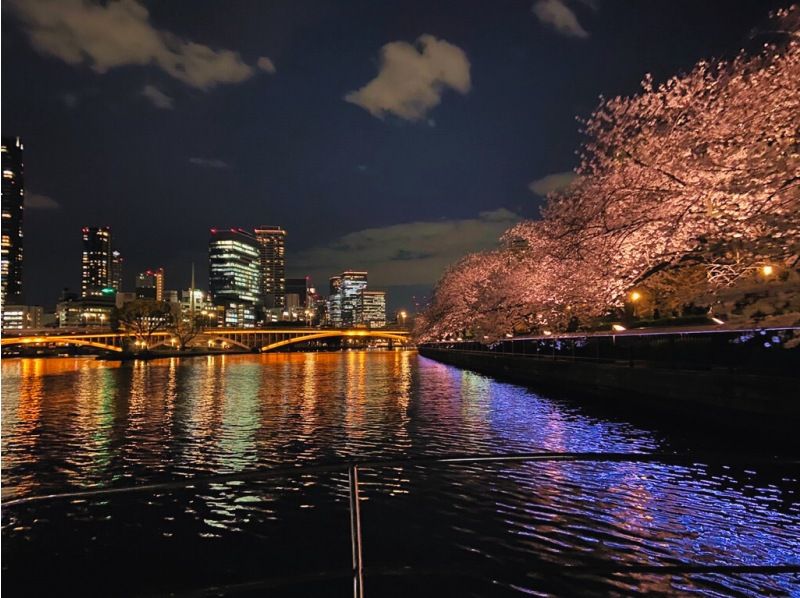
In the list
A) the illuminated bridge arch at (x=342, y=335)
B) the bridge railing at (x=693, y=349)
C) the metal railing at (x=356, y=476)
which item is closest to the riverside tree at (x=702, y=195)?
the bridge railing at (x=693, y=349)

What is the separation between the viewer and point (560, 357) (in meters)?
37.9

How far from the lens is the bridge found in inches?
4567

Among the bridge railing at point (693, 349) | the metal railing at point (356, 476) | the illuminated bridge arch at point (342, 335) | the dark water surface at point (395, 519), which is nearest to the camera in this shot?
the metal railing at point (356, 476)

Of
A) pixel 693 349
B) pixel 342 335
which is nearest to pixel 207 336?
pixel 342 335

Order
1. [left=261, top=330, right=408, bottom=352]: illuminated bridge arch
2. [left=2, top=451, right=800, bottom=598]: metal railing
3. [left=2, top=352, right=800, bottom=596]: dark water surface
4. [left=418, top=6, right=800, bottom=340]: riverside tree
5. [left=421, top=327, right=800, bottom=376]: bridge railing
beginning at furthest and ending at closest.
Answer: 1. [left=261, top=330, right=408, bottom=352]: illuminated bridge arch
2. [left=421, top=327, right=800, bottom=376]: bridge railing
3. [left=418, top=6, right=800, bottom=340]: riverside tree
4. [left=2, top=352, right=800, bottom=596]: dark water surface
5. [left=2, top=451, right=800, bottom=598]: metal railing

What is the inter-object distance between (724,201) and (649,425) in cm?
988

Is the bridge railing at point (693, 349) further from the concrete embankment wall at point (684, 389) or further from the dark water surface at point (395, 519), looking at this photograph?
the dark water surface at point (395, 519)

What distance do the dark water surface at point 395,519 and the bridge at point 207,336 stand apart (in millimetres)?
107114

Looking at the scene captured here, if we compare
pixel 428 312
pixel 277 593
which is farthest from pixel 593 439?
pixel 428 312

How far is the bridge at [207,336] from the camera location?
11600cm

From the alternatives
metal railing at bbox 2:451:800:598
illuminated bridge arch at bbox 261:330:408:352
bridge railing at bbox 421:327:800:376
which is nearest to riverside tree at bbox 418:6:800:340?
bridge railing at bbox 421:327:800:376

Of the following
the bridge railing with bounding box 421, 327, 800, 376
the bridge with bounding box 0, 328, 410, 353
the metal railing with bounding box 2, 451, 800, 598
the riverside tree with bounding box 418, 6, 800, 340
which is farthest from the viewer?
the bridge with bounding box 0, 328, 410, 353

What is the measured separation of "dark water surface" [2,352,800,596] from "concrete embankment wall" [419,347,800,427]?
2441mm

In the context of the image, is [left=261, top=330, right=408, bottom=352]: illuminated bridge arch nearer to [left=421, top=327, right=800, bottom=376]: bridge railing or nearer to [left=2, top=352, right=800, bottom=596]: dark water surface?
[left=421, top=327, right=800, bottom=376]: bridge railing
